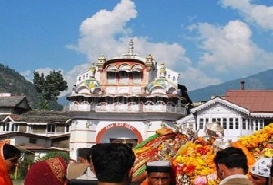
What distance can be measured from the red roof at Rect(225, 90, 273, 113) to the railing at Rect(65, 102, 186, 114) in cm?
486

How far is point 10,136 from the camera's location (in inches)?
1853

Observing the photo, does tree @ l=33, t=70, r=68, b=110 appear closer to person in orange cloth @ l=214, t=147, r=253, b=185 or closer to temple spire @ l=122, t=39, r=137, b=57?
temple spire @ l=122, t=39, r=137, b=57

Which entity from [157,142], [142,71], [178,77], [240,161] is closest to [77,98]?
[142,71]

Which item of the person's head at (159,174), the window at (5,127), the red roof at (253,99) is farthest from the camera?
the window at (5,127)

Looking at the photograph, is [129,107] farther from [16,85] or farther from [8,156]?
[16,85]

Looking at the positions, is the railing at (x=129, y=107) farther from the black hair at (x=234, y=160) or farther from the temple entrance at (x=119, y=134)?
the black hair at (x=234, y=160)

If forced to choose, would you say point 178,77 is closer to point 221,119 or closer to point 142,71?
point 142,71

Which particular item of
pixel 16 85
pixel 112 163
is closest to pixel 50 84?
pixel 112 163

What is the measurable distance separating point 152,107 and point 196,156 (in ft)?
116

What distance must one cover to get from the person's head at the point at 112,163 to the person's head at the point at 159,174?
1.52 metres

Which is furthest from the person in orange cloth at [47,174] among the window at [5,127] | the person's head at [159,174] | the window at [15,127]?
the window at [5,127]

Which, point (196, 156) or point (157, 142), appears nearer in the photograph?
point (196, 156)

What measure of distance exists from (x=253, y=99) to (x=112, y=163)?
138ft

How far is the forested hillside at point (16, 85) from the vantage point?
134075mm
